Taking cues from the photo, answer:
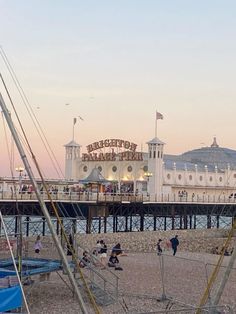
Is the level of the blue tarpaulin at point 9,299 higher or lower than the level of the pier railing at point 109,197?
lower

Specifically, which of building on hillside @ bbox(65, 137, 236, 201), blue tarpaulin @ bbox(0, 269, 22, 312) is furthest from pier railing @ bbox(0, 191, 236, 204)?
blue tarpaulin @ bbox(0, 269, 22, 312)

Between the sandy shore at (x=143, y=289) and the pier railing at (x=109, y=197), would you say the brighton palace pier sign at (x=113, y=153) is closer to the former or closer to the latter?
the pier railing at (x=109, y=197)

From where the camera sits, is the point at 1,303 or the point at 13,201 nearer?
the point at 1,303

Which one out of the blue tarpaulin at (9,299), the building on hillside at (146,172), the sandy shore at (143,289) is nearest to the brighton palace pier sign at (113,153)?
the building on hillside at (146,172)

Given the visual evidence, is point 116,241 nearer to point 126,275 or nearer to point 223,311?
point 126,275

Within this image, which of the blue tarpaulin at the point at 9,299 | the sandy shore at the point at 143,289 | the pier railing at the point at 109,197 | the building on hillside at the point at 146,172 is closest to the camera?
the blue tarpaulin at the point at 9,299

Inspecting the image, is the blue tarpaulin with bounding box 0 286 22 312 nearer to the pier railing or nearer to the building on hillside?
the pier railing

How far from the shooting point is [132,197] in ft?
217

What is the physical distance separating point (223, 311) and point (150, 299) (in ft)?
12.9

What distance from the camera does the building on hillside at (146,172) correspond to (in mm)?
78375

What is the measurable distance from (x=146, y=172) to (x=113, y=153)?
6.36 meters

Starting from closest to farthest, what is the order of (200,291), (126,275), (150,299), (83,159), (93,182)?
(150,299)
(200,291)
(126,275)
(93,182)
(83,159)

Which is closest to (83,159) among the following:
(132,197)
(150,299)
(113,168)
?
(113,168)

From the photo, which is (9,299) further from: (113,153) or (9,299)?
(113,153)
